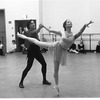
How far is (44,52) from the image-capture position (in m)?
13.9

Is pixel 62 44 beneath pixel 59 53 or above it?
above

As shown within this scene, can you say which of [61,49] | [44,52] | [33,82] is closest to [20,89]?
[33,82]

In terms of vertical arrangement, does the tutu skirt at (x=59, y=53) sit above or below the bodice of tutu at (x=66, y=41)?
below

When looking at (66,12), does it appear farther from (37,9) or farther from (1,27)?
(1,27)

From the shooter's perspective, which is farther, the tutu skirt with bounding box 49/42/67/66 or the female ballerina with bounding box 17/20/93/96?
the tutu skirt with bounding box 49/42/67/66

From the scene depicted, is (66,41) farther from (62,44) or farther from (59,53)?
(59,53)

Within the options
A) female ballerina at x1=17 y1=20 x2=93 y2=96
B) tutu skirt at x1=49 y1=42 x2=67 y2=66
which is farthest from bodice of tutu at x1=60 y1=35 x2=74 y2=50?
tutu skirt at x1=49 y1=42 x2=67 y2=66

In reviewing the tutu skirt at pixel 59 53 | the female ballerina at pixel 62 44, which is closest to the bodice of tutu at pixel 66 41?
the female ballerina at pixel 62 44

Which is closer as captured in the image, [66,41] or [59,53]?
[66,41]

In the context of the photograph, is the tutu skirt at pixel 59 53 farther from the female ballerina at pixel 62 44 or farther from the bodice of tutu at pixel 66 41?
the bodice of tutu at pixel 66 41

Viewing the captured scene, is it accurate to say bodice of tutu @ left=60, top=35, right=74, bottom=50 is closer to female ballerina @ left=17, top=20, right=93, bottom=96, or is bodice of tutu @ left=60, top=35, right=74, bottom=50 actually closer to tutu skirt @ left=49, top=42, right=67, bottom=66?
female ballerina @ left=17, top=20, right=93, bottom=96

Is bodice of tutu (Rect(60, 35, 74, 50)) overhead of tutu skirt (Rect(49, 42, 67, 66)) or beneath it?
overhead

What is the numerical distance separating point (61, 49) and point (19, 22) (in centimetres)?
1099

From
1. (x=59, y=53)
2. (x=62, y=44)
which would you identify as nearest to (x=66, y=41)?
(x=62, y=44)
